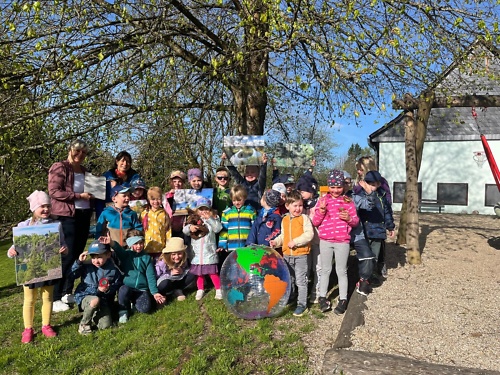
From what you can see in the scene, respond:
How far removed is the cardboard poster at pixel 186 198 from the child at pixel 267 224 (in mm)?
873

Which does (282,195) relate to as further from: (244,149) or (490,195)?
(490,195)

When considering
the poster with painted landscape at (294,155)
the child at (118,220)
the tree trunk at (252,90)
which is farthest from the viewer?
the tree trunk at (252,90)

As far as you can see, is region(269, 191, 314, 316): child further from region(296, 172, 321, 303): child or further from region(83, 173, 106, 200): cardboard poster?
region(83, 173, 106, 200): cardboard poster

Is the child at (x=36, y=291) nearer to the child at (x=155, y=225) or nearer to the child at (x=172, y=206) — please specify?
the child at (x=155, y=225)

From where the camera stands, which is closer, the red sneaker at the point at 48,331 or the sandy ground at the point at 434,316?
the sandy ground at the point at 434,316

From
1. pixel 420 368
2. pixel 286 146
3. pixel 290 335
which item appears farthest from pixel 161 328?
pixel 286 146

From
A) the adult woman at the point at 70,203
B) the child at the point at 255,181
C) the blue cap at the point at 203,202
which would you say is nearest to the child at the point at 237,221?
the blue cap at the point at 203,202

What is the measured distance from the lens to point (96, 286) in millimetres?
4984

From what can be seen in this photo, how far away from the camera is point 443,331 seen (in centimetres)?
432

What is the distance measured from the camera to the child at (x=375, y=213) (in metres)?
5.79

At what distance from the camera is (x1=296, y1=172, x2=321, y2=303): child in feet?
18.0

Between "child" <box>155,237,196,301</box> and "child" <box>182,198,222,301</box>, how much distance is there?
166 millimetres

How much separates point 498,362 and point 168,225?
411 centimetres

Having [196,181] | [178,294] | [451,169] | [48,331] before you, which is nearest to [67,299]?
[48,331]
